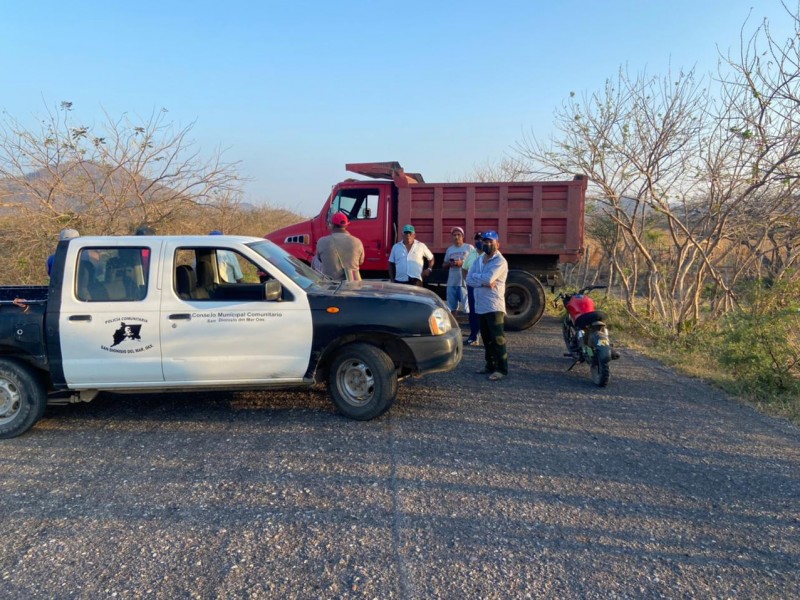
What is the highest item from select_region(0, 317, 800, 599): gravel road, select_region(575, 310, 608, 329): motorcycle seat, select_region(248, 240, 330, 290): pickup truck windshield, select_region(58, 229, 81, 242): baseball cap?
select_region(58, 229, 81, 242): baseball cap

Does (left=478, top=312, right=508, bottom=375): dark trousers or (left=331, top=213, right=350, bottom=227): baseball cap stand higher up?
(left=331, top=213, right=350, bottom=227): baseball cap

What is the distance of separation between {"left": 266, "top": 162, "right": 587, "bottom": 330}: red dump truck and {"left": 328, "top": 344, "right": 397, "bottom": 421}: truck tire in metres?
5.06

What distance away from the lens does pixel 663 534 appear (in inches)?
122

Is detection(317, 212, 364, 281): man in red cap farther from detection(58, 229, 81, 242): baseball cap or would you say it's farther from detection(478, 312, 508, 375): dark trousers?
detection(58, 229, 81, 242): baseball cap

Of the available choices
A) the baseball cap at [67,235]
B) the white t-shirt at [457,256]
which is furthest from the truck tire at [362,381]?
the white t-shirt at [457,256]

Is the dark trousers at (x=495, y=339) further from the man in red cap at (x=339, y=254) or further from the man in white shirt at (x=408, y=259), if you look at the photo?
the man in white shirt at (x=408, y=259)

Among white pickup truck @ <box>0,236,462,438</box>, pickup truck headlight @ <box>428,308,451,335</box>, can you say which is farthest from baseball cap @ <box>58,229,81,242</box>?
pickup truck headlight @ <box>428,308,451,335</box>

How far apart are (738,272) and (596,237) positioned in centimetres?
854

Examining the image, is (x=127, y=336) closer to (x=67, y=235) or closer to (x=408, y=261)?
(x=67, y=235)

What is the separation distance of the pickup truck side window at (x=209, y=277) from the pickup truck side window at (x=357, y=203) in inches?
164

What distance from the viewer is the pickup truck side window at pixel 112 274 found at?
471 cm

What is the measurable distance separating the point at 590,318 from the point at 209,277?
14.0 ft

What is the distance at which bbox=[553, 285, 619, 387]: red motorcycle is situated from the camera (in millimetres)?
5977

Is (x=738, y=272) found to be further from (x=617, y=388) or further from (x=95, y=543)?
(x=95, y=543)
